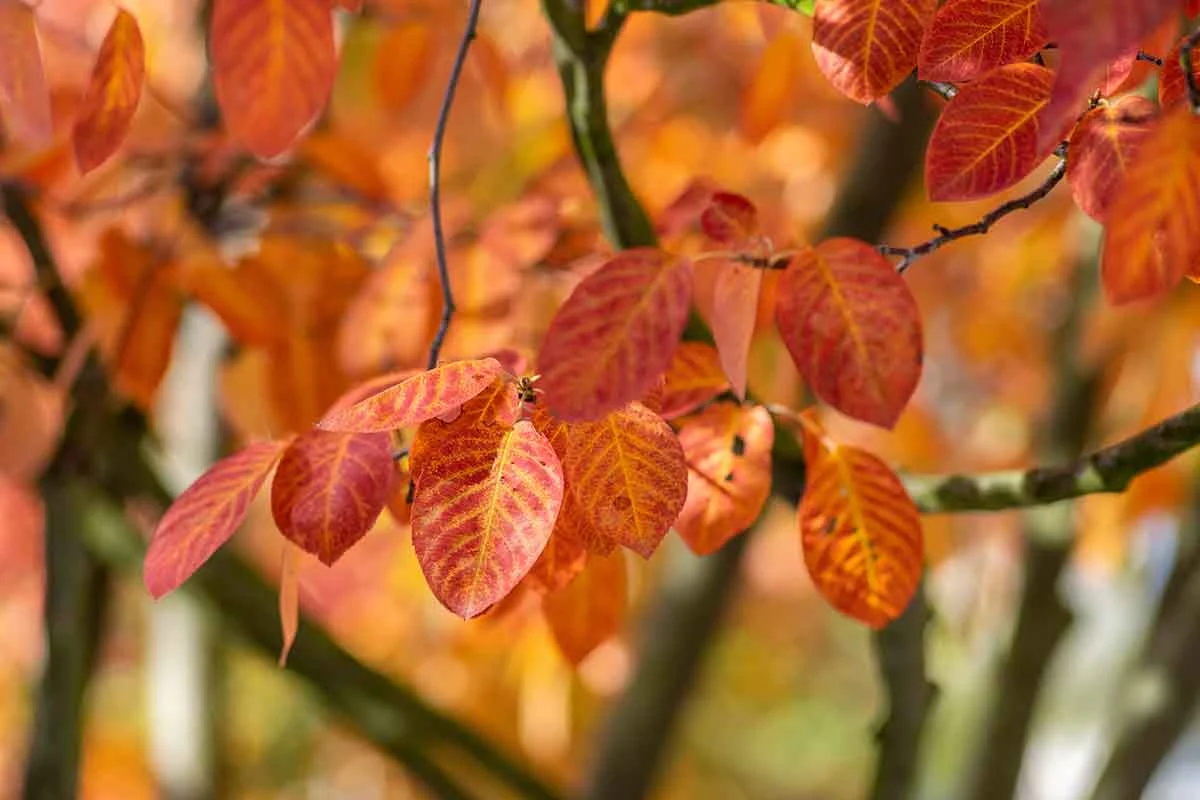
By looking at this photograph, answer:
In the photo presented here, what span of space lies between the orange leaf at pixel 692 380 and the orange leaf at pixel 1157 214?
29cm

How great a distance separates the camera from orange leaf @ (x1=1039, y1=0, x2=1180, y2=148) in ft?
1.24

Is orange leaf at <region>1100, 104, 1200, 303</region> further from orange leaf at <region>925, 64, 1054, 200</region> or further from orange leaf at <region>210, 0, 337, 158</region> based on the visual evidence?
orange leaf at <region>210, 0, 337, 158</region>

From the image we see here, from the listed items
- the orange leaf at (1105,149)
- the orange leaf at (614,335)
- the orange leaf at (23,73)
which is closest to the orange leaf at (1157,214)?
the orange leaf at (1105,149)

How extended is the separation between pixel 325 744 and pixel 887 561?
448cm

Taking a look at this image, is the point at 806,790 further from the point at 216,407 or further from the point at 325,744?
the point at 216,407

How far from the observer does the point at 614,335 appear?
482 millimetres

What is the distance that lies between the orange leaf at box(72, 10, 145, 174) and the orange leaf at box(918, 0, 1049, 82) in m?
0.44

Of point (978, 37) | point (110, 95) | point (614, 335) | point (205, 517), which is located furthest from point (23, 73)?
point (978, 37)

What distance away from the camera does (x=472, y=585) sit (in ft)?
1.75

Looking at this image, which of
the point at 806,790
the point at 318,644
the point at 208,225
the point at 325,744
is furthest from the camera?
the point at 806,790

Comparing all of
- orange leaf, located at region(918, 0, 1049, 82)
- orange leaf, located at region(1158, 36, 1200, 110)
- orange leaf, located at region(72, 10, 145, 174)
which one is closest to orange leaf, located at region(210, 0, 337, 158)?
orange leaf, located at region(72, 10, 145, 174)

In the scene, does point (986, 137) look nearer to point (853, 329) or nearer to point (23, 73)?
point (853, 329)

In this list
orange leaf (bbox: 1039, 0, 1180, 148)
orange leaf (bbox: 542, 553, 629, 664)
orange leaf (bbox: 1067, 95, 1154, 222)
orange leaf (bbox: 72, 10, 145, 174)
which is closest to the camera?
orange leaf (bbox: 1039, 0, 1180, 148)

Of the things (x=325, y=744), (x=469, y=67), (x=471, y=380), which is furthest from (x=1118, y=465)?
(x=325, y=744)
